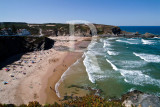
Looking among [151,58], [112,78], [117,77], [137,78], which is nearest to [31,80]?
[112,78]

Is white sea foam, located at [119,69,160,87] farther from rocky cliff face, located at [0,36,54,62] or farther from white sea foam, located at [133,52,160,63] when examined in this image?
rocky cliff face, located at [0,36,54,62]

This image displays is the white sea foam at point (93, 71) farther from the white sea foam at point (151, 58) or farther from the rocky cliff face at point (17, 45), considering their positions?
the rocky cliff face at point (17, 45)

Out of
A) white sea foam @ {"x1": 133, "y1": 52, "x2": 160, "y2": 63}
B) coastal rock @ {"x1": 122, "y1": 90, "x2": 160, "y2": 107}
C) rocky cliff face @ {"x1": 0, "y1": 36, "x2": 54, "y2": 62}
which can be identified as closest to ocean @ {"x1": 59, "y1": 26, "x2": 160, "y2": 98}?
white sea foam @ {"x1": 133, "y1": 52, "x2": 160, "y2": 63}

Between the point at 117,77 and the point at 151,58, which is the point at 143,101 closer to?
the point at 117,77

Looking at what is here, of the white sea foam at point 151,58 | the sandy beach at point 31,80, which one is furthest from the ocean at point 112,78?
the white sea foam at point 151,58

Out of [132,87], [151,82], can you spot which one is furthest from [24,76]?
[151,82]

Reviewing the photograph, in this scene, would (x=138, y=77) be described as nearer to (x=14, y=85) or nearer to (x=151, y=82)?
(x=151, y=82)
